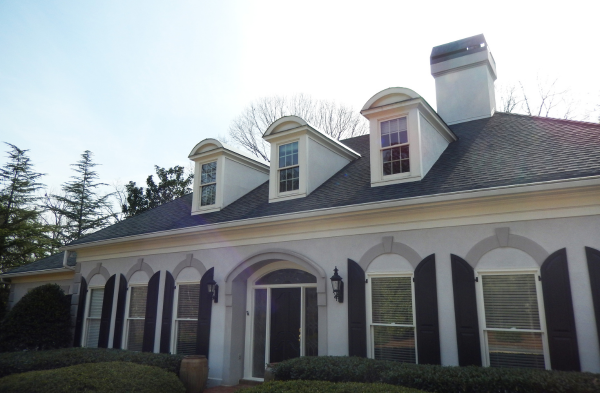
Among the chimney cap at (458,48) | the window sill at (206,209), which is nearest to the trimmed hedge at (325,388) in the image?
the window sill at (206,209)

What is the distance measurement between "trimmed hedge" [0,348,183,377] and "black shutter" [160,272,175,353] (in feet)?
2.80

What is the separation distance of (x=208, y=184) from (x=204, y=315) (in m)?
3.98

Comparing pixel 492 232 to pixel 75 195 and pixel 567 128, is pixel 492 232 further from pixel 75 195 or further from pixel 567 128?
pixel 75 195

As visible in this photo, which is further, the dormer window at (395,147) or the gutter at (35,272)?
the gutter at (35,272)

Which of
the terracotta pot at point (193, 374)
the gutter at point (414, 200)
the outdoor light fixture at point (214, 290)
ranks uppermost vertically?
the gutter at point (414, 200)

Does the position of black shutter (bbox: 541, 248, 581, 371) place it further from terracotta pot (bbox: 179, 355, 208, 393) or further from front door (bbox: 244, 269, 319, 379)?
terracotta pot (bbox: 179, 355, 208, 393)

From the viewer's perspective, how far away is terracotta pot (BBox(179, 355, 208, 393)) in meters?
9.69

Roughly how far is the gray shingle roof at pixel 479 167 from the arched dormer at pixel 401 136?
284mm

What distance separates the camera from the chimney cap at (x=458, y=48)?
12812 mm

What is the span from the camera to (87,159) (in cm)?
3247

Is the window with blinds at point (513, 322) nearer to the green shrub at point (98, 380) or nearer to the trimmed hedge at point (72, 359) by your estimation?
the green shrub at point (98, 380)

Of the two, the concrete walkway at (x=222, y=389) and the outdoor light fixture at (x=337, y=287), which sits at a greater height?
the outdoor light fixture at (x=337, y=287)

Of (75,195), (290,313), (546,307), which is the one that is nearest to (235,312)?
(290,313)

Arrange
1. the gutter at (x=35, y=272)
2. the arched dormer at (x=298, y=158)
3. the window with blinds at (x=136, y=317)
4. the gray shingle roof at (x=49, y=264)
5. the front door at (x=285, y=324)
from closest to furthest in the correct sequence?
the front door at (x=285, y=324)
the arched dormer at (x=298, y=158)
the window with blinds at (x=136, y=317)
the gutter at (x=35, y=272)
the gray shingle roof at (x=49, y=264)
